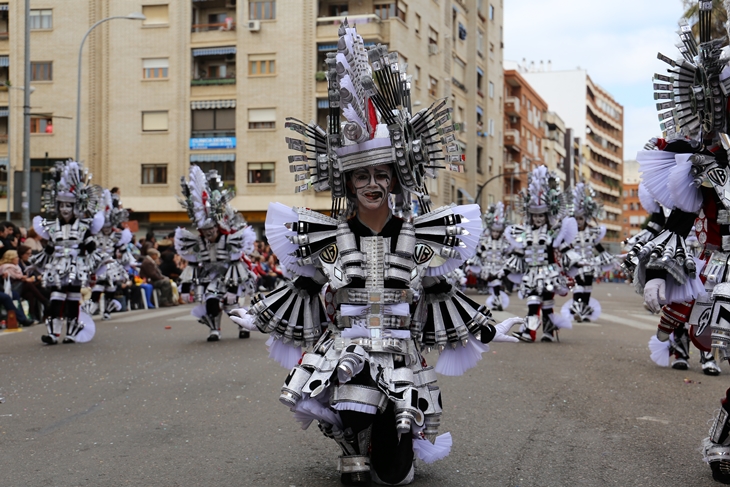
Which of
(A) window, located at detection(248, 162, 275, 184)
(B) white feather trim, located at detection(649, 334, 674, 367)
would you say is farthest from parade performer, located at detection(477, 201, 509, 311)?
(A) window, located at detection(248, 162, 275, 184)

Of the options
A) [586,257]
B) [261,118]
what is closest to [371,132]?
[586,257]

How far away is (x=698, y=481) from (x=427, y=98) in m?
47.5

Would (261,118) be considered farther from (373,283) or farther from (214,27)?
(373,283)

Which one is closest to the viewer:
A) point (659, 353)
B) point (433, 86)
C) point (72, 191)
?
point (659, 353)

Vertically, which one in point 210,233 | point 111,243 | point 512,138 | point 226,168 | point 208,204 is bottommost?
point 111,243

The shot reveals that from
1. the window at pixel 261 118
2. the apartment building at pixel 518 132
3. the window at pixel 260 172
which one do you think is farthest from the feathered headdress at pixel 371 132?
the apartment building at pixel 518 132

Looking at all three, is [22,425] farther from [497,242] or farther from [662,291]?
[497,242]

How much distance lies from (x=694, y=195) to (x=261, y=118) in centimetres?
4194

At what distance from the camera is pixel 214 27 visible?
46.4 metres

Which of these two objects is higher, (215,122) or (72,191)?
(215,122)

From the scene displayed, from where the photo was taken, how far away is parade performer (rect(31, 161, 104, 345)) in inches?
498

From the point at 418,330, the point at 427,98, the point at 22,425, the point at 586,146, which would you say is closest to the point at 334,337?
the point at 418,330

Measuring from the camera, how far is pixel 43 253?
13.0 m

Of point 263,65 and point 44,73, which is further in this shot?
point 44,73
